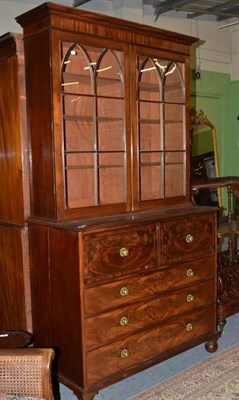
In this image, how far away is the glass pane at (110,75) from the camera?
7.88ft

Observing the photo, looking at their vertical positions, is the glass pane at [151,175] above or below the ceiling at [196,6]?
below

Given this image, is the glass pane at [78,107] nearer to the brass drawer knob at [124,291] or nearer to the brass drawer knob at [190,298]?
the brass drawer knob at [124,291]

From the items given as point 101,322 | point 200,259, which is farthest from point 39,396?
point 200,259

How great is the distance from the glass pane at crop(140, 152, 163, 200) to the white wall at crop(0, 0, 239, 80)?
5.77ft

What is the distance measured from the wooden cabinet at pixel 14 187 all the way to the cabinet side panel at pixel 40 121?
56 mm

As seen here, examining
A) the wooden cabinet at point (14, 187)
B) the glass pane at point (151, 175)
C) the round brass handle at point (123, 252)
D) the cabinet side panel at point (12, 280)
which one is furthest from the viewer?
the glass pane at point (151, 175)

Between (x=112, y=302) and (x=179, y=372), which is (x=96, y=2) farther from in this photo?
(x=179, y=372)

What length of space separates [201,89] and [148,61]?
2334mm

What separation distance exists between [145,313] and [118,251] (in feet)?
1.47

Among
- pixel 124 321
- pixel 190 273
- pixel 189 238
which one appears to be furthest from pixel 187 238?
pixel 124 321

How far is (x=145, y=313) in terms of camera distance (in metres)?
2.43

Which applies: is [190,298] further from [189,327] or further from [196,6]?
[196,6]

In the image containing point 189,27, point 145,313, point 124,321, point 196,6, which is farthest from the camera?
point 189,27

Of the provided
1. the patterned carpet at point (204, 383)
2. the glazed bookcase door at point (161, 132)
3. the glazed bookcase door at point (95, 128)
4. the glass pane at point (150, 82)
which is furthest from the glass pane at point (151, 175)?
the patterned carpet at point (204, 383)
